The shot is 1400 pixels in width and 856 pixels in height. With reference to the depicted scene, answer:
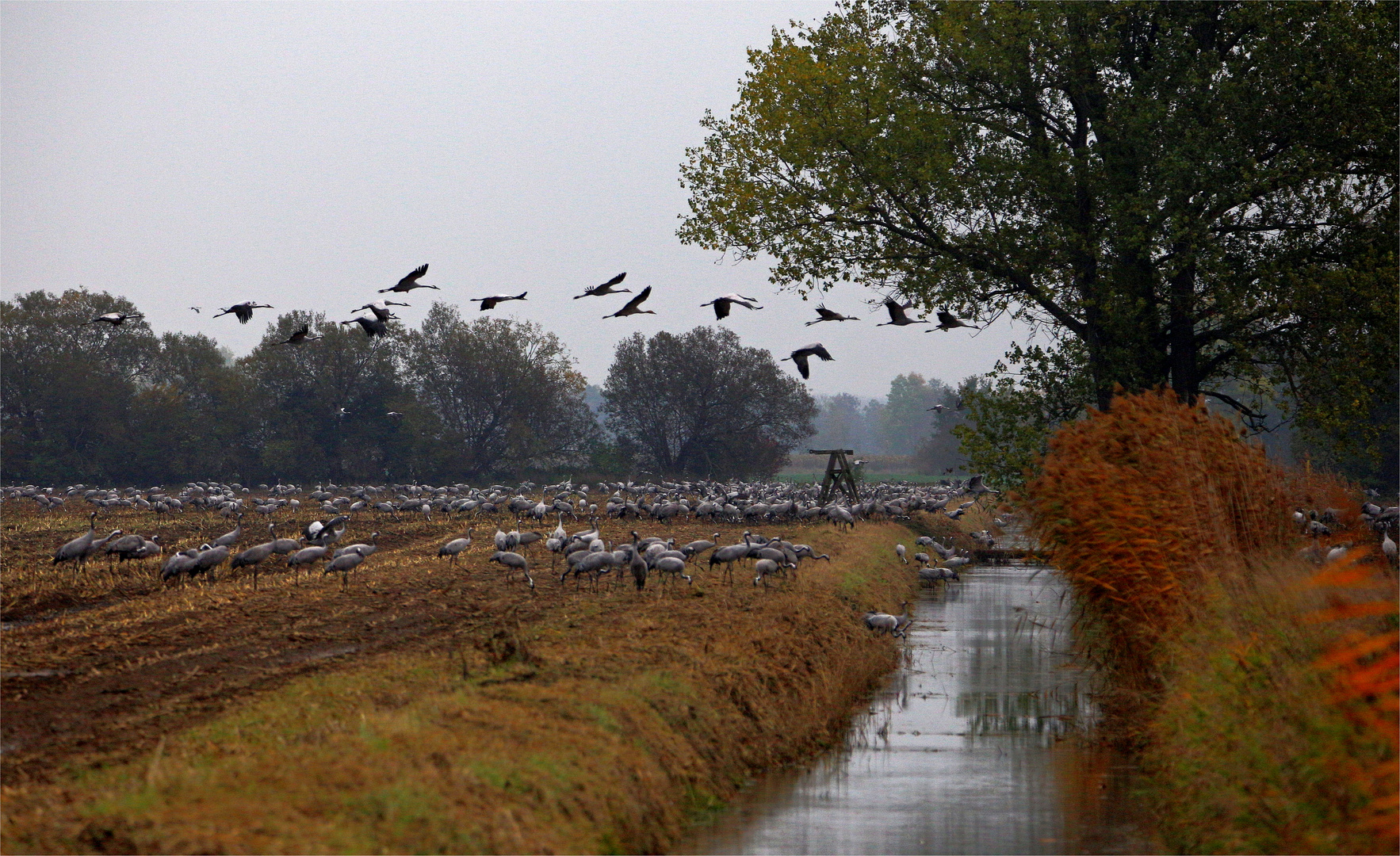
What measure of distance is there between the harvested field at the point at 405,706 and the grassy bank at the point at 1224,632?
405cm

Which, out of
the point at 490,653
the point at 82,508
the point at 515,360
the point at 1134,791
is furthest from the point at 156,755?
the point at 515,360

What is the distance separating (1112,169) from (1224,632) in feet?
55.0

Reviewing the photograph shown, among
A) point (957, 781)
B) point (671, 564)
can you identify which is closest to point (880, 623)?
point (671, 564)

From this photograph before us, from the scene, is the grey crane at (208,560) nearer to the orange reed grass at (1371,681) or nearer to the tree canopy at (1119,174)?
the tree canopy at (1119,174)

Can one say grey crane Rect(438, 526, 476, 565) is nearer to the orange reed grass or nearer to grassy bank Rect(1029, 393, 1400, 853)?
grassy bank Rect(1029, 393, 1400, 853)

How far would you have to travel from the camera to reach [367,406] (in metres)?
91.3

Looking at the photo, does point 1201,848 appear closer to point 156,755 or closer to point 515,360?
point 156,755

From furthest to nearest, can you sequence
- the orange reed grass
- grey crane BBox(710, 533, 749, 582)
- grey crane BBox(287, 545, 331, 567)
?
grey crane BBox(287, 545, 331, 567) < grey crane BBox(710, 533, 749, 582) < the orange reed grass

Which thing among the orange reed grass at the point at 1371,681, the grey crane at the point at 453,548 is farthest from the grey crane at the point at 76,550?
the orange reed grass at the point at 1371,681

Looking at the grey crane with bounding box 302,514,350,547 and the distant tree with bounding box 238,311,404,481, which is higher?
the distant tree with bounding box 238,311,404,481

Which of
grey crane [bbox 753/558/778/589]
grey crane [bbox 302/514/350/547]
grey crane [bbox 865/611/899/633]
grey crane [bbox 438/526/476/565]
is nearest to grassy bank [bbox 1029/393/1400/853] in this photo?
grey crane [bbox 865/611/899/633]

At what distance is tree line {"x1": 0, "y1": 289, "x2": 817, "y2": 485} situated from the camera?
273 feet

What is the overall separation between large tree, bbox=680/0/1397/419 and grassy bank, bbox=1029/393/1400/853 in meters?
7.20

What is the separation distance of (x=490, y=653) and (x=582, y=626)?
3989 millimetres
